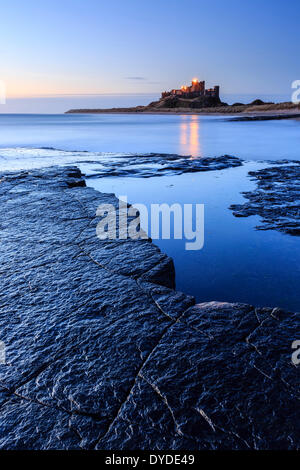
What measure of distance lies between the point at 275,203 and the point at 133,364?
177 inches

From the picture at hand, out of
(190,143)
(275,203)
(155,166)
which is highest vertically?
(190,143)

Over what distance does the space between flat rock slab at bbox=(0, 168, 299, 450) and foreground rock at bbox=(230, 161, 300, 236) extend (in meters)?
2.46

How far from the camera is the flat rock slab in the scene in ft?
4.59

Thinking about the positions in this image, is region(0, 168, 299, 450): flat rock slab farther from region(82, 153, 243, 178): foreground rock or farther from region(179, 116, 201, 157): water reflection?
region(179, 116, 201, 157): water reflection

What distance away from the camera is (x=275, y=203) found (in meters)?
5.58

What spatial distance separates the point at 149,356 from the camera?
1786mm

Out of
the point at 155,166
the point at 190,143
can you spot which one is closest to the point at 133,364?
the point at 155,166

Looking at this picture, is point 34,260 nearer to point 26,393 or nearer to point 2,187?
point 26,393

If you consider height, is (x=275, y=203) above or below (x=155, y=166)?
below

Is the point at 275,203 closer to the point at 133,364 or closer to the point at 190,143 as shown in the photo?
the point at 133,364

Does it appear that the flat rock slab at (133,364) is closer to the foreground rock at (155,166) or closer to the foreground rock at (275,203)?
the foreground rock at (275,203)

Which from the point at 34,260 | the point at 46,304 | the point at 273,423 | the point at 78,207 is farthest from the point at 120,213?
the point at 273,423

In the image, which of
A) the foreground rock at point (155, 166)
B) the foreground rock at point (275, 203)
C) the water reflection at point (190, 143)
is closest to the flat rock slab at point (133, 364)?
the foreground rock at point (275, 203)

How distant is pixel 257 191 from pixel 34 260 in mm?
4741
